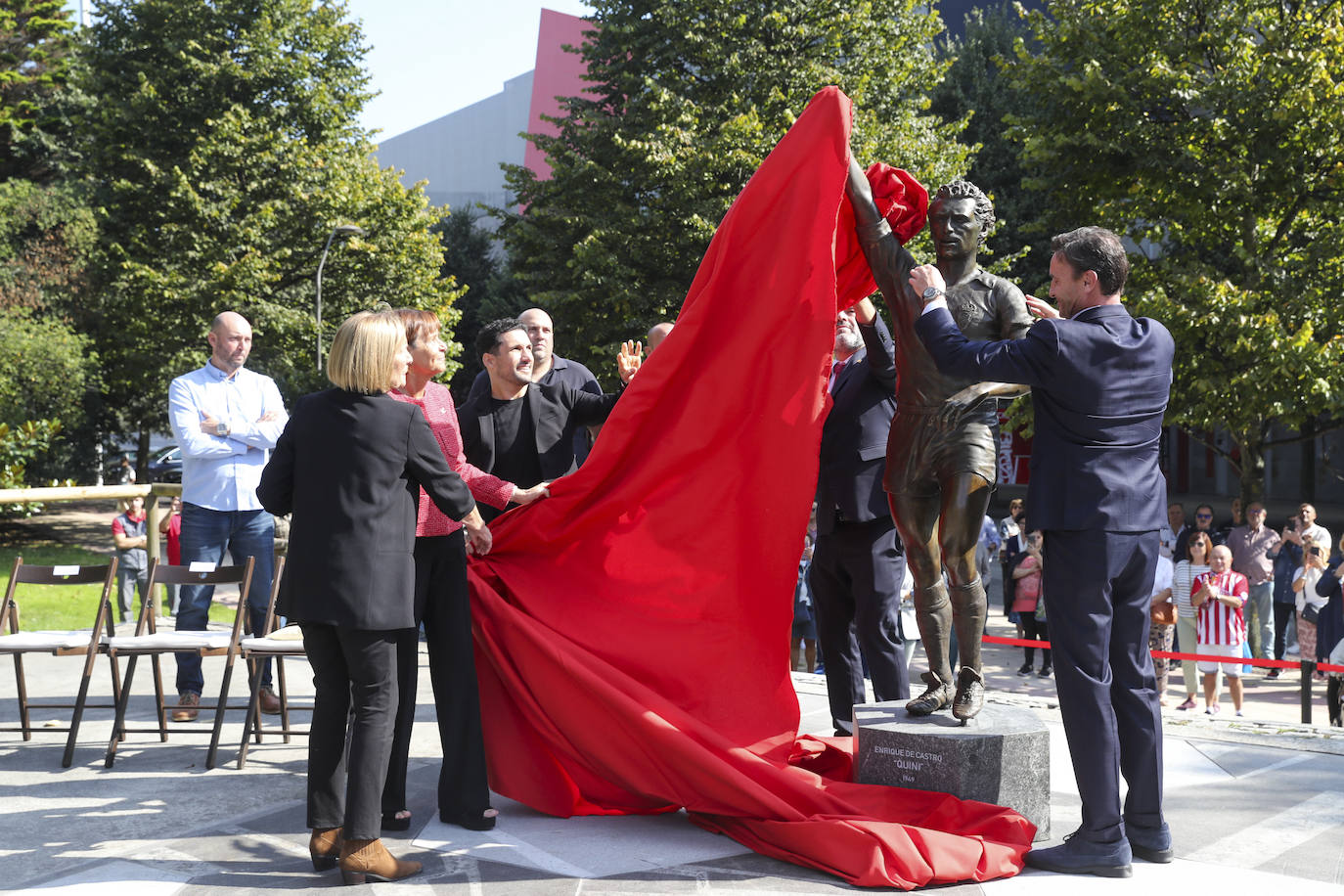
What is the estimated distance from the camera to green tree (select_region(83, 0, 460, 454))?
79.4ft

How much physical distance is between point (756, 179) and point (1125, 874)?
2981mm

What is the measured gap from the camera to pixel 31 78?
27812 millimetres

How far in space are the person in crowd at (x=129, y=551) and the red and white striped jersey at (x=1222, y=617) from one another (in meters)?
9.43

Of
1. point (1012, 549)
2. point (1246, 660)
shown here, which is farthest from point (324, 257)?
point (1246, 660)

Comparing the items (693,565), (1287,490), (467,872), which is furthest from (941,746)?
(1287,490)

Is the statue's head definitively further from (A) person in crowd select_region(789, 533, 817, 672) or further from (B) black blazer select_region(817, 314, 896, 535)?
(A) person in crowd select_region(789, 533, 817, 672)

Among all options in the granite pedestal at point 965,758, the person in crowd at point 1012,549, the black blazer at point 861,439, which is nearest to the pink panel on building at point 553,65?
the person in crowd at point 1012,549

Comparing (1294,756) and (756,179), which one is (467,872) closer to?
(756,179)

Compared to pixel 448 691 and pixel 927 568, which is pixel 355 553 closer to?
pixel 448 691

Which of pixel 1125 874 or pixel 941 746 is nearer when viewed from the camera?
pixel 1125 874

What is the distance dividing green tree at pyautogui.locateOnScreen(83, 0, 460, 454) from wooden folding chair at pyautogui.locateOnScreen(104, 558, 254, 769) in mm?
19115

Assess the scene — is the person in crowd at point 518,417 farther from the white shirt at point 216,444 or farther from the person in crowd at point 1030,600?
the person in crowd at point 1030,600

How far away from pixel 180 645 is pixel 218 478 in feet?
4.16

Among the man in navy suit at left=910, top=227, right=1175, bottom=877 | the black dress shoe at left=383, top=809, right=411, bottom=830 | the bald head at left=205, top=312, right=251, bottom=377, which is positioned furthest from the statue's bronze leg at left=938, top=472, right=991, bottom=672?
the bald head at left=205, top=312, right=251, bottom=377
